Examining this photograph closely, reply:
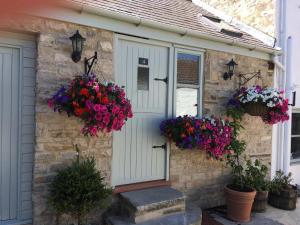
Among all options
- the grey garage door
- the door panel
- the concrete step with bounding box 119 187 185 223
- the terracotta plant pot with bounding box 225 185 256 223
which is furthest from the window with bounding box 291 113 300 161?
the door panel

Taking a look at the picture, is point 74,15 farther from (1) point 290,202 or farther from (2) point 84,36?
(1) point 290,202

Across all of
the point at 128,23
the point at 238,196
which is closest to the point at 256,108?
the point at 238,196

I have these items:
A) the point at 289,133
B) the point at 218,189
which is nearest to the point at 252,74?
the point at 289,133

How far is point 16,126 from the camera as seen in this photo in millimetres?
3387

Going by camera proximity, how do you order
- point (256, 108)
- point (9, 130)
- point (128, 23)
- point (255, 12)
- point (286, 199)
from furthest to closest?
1. point (255, 12)
2. point (286, 199)
3. point (256, 108)
4. point (128, 23)
5. point (9, 130)

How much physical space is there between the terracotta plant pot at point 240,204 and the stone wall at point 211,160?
504 mm

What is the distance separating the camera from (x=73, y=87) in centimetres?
321

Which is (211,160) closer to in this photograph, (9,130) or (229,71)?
(229,71)

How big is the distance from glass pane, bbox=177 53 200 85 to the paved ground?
224 cm

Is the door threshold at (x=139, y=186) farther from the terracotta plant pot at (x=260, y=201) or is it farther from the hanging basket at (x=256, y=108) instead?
the hanging basket at (x=256, y=108)

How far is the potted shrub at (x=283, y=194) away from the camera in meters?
5.00

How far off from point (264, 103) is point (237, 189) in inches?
58.2

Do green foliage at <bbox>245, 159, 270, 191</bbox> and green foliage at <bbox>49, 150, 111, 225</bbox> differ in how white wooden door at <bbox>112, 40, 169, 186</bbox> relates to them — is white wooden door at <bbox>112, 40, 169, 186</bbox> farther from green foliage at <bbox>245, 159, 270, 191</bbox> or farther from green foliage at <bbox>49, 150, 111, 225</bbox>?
green foliage at <bbox>245, 159, 270, 191</bbox>

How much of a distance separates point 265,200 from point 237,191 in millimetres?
812
